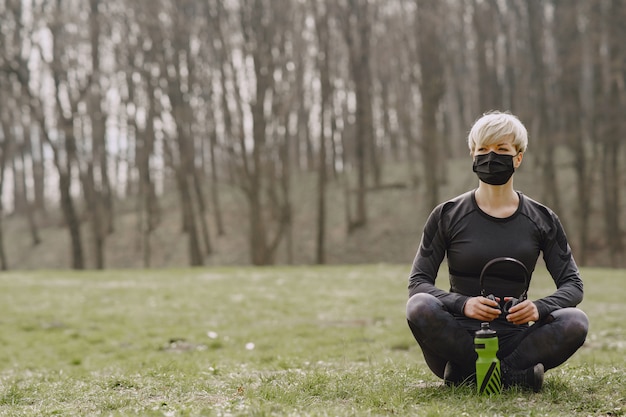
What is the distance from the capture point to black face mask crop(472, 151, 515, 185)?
513 cm

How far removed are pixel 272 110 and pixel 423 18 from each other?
338 inches

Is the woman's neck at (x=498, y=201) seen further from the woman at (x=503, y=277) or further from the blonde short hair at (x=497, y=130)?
the blonde short hair at (x=497, y=130)

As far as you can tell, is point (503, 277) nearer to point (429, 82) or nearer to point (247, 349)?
point (247, 349)

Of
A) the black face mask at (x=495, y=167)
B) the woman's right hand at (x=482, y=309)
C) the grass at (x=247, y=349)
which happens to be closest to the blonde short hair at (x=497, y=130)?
the black face mask at (x=495, y=167)

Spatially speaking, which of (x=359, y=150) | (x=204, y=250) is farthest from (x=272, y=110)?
(x=204, y=250)

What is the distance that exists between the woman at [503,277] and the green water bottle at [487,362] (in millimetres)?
118

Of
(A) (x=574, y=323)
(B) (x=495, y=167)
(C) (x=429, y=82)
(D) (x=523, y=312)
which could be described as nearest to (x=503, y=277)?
(D) (x=523, y=312)

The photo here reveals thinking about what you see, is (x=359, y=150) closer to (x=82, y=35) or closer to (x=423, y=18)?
(x=423, y=18)

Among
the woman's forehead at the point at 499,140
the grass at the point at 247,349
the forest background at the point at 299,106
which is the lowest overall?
the grass at the point at 247,349

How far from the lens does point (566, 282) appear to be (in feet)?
17.0

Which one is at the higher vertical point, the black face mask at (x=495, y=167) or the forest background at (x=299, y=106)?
the forest background at (x=299, y=106)

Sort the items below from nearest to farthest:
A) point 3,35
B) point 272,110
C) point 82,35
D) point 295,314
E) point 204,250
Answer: point 295,314
point 3,35
point 272,110
point 82,35
point 204,250

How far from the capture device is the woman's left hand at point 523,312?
4.76 m

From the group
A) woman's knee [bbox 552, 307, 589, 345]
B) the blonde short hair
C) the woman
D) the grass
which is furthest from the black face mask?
the grass
